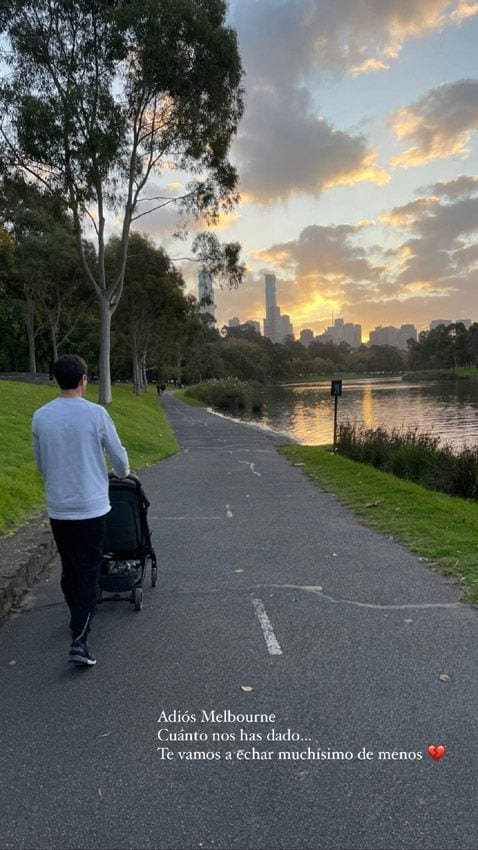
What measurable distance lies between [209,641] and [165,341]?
5514 centimetres

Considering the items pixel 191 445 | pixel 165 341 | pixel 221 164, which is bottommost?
pixel 191 445

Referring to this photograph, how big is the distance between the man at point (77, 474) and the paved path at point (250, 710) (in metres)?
0.51

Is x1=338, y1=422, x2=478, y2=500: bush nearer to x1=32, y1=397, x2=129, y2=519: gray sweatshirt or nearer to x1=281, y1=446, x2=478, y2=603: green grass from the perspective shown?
x1=281, y1=446, x2=478, y2=603: green grass

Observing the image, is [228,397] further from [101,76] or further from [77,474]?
[77,474]

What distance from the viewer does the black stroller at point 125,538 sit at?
14.0ft

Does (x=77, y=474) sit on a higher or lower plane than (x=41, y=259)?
lower

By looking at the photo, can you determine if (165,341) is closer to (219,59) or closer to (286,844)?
(219,59)

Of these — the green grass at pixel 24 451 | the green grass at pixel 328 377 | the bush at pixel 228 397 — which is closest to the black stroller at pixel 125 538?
the green grass at pixel 24 451

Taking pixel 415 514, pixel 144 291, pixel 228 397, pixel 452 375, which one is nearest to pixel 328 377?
pixel 452 375

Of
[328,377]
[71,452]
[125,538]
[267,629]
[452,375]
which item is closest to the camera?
[71,452]

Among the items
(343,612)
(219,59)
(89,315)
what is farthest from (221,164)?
(89,315)

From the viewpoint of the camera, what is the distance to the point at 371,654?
3609 mm

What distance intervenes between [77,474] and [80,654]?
1.13m

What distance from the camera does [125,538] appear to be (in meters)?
4.32
